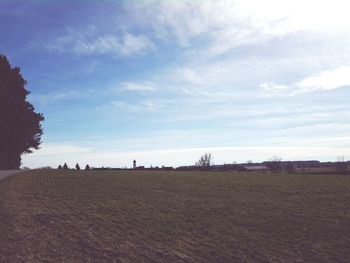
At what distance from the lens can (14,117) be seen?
52094mm

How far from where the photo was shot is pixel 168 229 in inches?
523

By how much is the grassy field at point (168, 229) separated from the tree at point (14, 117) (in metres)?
31.8

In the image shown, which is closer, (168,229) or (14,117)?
(168,229)

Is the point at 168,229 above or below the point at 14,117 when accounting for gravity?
below

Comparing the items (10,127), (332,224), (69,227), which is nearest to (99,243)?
(69,227)

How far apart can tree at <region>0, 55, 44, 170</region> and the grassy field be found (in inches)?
1254

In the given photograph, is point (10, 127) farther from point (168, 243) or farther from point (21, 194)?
point (168, 243)

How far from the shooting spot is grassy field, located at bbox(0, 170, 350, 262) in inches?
411

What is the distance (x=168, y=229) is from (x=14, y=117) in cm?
4298

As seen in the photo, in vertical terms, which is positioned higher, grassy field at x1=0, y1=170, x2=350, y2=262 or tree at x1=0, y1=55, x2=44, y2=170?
tree at x1=0, y1=55, x2=44, y2=170

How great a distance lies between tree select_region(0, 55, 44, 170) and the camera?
5059 centimetres

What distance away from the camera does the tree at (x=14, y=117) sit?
166 ft

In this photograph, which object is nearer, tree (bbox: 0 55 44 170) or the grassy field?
the grassy field

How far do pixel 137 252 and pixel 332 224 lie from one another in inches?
290
